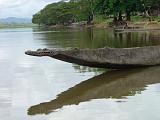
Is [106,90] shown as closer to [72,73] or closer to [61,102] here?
[61,102]

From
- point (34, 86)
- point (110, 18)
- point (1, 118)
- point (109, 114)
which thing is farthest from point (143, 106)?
point (110, 18)

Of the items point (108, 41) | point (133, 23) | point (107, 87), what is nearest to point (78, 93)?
point (107, 87)

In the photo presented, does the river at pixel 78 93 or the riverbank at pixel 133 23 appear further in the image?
the riverbank at pixel 133 23

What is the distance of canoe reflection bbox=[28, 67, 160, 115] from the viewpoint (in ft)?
42.4

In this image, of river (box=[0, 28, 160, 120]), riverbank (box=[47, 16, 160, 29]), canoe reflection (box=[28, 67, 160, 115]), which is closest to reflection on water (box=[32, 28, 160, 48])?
riverbank (box=[47, 16, 160, 29])

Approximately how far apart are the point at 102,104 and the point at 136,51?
636 centimetres

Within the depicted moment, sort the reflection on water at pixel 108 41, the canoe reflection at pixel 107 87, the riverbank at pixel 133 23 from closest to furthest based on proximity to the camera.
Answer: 1. the canoe reflection at pixel 107 87
2. the reflection on water at pixel 108 41
3. the riverbank at pixel 133 23

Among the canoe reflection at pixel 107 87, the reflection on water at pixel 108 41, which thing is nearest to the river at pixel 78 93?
the canoe reflection at pixel 107 87

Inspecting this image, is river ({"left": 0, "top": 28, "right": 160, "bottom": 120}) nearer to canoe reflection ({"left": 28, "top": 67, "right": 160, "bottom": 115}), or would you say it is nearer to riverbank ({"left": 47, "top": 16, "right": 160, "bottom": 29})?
canoe reflection ({"left": 28, "top": 67, "right": 160, "bottom": 115})

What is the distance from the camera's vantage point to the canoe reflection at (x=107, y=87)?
12.9 metres

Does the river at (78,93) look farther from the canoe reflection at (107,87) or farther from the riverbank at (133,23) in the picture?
the riverbank at (133,23)

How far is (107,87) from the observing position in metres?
15.6

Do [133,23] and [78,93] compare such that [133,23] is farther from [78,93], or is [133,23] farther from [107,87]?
[78,93]

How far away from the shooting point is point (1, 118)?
37.3 ft
